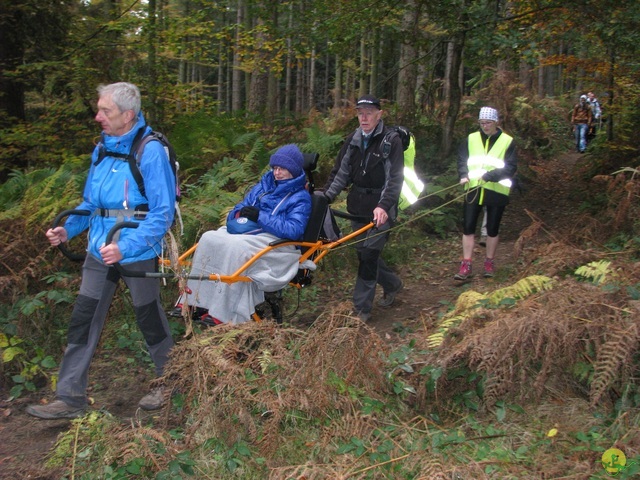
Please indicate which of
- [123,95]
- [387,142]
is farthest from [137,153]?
[387,142]

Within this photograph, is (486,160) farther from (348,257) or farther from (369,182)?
(348,257)

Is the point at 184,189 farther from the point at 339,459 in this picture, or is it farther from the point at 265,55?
the point at 339,459

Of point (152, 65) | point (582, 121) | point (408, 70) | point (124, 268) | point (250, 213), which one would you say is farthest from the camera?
point (582, 121)

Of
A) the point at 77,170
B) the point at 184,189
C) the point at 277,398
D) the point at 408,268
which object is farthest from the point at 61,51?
the point at 277,398

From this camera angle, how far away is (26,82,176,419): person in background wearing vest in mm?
4281

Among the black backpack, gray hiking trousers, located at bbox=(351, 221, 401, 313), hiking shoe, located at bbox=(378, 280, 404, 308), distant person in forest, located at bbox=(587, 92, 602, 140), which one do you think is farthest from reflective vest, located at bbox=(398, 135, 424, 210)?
distant person in forest, located at bbox=(587, 92, 602, 140)

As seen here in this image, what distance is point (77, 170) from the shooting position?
899 centimetres

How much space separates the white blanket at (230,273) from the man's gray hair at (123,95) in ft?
4.01

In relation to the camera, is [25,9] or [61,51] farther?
[61,51]

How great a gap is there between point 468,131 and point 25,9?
8162mm

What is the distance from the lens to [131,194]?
14.3ft

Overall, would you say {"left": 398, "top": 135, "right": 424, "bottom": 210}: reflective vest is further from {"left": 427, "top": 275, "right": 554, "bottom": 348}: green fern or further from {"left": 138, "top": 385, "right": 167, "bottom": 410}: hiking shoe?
{"left": 138, "top": 385, "right": 167, "bottom": 410}: hiking shoe

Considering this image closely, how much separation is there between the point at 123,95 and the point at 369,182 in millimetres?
2880

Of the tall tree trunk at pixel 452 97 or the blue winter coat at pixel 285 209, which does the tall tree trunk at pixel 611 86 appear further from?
the blue winter coat at pixel 285 209
